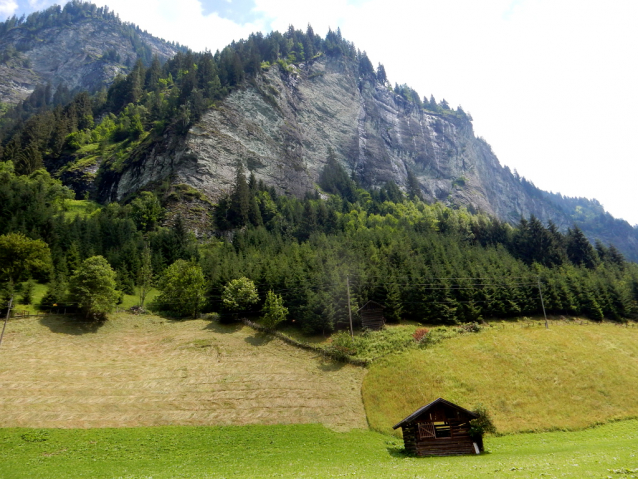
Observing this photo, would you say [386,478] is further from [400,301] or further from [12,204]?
[12,204]

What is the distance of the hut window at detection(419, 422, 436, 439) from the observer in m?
27.8

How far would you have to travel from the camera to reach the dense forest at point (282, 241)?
208 feet

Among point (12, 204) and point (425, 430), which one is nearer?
point (425, 430)

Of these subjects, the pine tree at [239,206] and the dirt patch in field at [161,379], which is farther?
the pine tree at [239,206]

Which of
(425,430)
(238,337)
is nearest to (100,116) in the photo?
(238,337)

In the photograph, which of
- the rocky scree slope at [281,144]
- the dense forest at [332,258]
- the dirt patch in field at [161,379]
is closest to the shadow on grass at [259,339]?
the dirt patch in field at [161,379]

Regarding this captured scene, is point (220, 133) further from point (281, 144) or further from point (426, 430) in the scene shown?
point (426, 430)

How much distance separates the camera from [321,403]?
37.5m

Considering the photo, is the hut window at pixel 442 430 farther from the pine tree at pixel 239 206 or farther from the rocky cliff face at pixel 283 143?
the rocky cliff face at pixel 283 143

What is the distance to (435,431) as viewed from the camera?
28344mm

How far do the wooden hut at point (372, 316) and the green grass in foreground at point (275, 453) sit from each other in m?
25.8

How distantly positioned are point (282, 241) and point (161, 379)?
5968cm

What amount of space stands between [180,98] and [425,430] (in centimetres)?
15223

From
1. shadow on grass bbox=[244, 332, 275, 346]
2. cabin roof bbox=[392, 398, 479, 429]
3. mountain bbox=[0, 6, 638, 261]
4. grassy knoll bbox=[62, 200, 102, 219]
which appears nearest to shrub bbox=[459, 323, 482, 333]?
cabin roof bbox=[392, 398, 479, 429]
